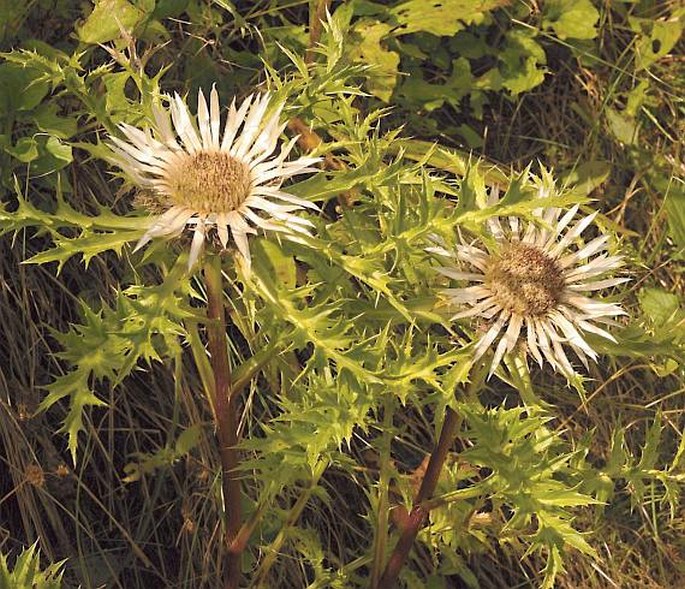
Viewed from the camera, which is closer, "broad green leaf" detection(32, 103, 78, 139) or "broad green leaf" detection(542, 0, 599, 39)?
"broad green leaf" detection(32, 103, 78, 139)

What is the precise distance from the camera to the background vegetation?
3.51 ft

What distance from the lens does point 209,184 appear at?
101 centimetres

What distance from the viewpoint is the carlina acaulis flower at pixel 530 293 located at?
1.09m

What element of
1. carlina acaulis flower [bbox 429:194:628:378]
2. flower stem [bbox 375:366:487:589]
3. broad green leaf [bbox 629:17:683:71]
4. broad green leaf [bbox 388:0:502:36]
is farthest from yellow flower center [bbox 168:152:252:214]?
broad green leaf [bbox 629:17:683:71]

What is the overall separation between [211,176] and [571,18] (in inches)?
51.4

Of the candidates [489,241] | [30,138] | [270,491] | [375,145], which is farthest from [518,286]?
[30,138]

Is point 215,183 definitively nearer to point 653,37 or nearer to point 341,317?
point 341,317

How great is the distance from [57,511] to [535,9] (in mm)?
1401

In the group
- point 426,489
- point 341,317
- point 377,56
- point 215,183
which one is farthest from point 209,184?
point 377,56

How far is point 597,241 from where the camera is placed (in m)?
1.15

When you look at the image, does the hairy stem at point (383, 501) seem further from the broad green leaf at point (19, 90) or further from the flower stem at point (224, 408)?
the broad green leaf at point (19, 90)

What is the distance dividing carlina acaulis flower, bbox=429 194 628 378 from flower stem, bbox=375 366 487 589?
67 millimetres

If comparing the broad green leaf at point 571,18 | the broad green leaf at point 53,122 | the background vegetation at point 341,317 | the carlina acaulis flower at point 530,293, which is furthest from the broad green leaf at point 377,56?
the carlina acaulis flower at point 530,293

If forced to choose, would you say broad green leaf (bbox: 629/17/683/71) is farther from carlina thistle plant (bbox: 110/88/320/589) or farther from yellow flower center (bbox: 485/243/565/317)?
carlina thistle plant (bbox: 110/88/320/589)
